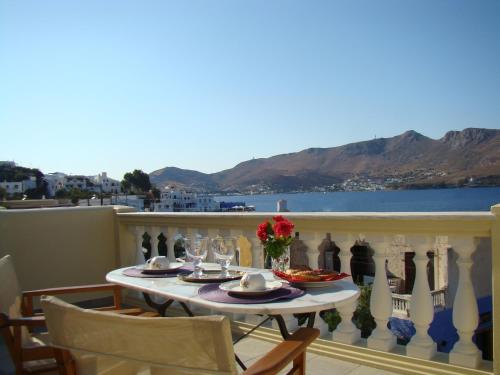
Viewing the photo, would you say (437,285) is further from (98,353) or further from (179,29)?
(98,353)

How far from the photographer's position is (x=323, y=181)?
261 ft

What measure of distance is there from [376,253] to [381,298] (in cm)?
28

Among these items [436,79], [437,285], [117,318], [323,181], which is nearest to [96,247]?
[117,318]

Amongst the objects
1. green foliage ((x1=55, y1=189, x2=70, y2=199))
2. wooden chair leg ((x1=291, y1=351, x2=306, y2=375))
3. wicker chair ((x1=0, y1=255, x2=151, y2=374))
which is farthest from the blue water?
wooden chair leg ((x1=291, y1=351, x2=306, y2=375))

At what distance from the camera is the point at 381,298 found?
9.04 feet

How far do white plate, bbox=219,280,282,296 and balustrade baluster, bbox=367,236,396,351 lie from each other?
96 centimetres

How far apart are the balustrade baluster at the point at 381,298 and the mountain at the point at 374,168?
63584 millimetres

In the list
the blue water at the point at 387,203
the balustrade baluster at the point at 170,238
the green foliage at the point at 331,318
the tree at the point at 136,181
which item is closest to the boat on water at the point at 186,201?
the tree at the point at 136,181

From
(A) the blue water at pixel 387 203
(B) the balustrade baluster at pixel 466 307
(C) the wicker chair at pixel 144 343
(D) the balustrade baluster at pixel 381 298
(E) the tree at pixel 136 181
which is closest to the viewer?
(C) the wicker chair at pixel 144 343

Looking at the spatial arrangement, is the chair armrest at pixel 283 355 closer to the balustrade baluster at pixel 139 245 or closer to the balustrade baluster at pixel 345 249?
the balustrade baluster at pixel 345 249

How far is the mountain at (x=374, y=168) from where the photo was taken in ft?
230

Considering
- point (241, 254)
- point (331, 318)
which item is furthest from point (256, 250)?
Answer: point (331, 318)

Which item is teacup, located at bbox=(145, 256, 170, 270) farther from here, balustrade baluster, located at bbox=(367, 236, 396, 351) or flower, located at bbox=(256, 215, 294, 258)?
balustrade baluster, located at bbox=(367, 236, 396, 351)

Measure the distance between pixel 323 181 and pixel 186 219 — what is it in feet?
253
